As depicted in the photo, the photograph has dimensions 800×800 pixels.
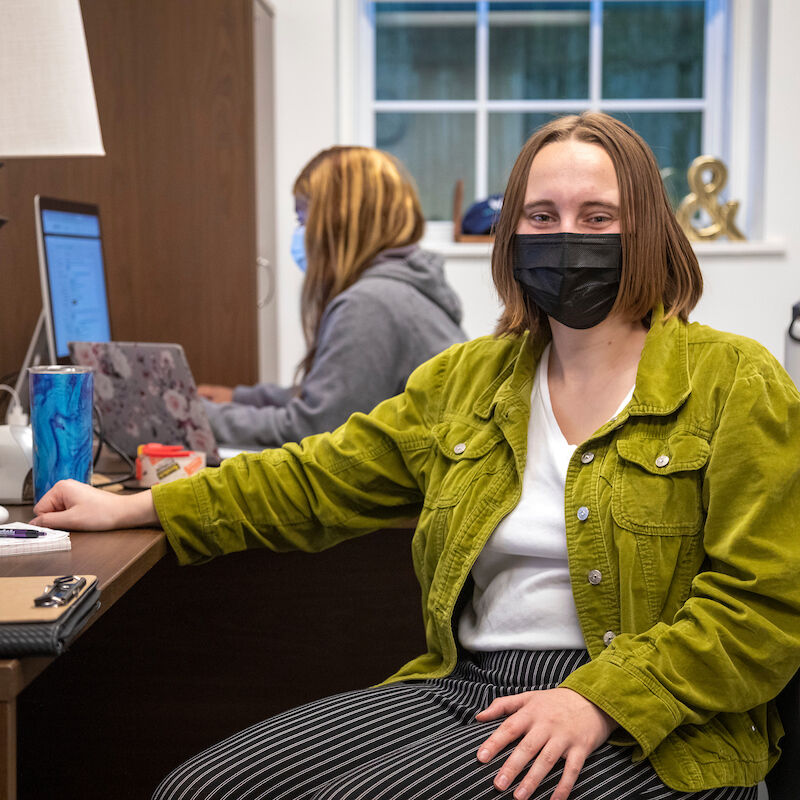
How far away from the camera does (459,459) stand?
123cm

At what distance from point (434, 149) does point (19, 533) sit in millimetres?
2952

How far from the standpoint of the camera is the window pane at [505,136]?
12.4 feet

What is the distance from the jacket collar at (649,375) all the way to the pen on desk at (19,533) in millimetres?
520

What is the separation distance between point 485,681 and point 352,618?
1.92 feet

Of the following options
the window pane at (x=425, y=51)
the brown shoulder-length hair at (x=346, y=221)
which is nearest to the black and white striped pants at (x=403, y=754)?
the brown shoulder-length hair at (x=346, y=221)

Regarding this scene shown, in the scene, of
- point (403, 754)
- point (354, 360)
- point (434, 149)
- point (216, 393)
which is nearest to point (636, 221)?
point (403, 754)

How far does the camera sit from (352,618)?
1.70 metres

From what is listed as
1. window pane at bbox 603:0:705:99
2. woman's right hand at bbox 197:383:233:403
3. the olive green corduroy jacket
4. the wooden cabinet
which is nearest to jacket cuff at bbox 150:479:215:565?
the olive green corduroy jacket

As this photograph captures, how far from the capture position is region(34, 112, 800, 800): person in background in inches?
38.6

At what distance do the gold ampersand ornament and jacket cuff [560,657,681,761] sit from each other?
2.76 metres

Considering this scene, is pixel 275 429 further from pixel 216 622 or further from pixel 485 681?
pixel 485 681

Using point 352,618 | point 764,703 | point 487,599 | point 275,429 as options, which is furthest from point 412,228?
point 764,703

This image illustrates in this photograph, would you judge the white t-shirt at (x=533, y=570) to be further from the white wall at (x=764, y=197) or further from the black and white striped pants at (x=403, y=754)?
the white wall at (x=764, y=197)

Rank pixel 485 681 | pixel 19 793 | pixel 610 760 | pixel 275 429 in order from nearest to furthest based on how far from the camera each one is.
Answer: pixel 610 760 → pixel 485 681 → pixel 19 793 → pixel 275 429
